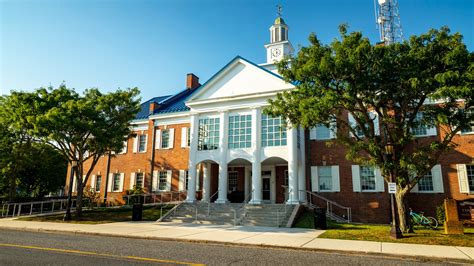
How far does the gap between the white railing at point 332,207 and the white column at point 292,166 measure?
62.1 inches

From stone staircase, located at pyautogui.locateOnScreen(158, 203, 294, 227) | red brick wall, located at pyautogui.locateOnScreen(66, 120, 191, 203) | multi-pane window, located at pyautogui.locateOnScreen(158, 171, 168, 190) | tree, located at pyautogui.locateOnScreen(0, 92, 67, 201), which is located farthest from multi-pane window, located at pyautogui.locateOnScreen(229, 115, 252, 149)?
tree, located at pyautogui.locateOnScreen(0, 92, 67, 201)

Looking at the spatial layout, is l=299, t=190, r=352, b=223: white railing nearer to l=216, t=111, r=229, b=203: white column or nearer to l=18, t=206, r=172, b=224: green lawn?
l=216, t=111, r=229, b=203: white column

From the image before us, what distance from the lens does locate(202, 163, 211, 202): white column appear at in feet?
72.1

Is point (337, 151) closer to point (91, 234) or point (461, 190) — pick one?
point (461, 190)

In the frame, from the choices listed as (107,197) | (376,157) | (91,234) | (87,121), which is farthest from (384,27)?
(107,197)

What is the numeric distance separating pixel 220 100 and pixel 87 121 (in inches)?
351

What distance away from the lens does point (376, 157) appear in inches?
540

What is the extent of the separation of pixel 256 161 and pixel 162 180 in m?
10.4

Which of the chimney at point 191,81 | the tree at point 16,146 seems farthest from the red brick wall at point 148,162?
the chimney at point 191,81

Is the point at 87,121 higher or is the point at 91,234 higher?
the point at 87,121

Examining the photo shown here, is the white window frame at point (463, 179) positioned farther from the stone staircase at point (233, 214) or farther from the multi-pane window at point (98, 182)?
the multi-pane window at point (98, 182)

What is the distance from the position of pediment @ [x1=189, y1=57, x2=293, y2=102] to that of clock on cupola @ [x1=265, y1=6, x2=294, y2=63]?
8.84 m

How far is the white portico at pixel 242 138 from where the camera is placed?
65.7 feet

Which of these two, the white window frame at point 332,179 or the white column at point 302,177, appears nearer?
the white column at point 302,177
